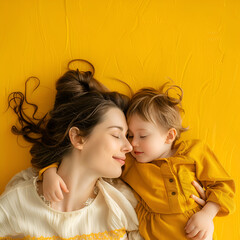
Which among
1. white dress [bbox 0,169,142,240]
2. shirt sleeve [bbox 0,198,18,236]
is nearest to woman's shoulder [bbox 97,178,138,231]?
white dress [bbox 0,169,142,240]

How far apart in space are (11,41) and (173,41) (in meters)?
0.90

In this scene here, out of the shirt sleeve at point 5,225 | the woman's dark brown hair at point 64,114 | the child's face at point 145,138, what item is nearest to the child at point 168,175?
the child's face at point 145,138

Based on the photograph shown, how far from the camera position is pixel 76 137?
138cm

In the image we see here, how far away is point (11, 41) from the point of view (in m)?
1.61

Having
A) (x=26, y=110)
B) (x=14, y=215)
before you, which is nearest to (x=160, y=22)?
(x=26, y=110)

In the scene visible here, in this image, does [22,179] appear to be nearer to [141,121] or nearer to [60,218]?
[60,218]

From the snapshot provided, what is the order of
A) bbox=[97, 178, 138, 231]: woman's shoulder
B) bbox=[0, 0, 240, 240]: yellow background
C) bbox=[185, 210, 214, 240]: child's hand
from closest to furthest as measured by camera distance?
bbox=[185, 210, 214, 240]: child's hand
bbox=[97, 178, 138, 231]: woman's shoulder
bbox=[0, 0, 240, 240]: yellow background

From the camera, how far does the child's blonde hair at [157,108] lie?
1440 millimetres

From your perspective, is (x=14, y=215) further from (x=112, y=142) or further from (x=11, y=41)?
(x=11, y=41)

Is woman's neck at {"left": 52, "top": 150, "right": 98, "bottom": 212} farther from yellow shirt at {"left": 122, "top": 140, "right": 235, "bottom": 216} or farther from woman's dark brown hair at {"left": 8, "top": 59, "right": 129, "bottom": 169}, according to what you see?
yellow shirt at {"left": 122, "top": 140, "right": 235, "bottom": 216}

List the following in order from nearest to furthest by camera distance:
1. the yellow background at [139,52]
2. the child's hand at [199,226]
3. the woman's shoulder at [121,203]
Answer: the child's hand at [199,226], the woman's shoulder at [121,203], the yellow background at [139,52]

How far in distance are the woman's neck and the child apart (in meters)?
0.09

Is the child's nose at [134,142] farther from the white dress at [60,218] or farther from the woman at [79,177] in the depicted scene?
the white dress at [60,218]

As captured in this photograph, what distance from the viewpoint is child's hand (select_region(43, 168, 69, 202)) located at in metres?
1.31
